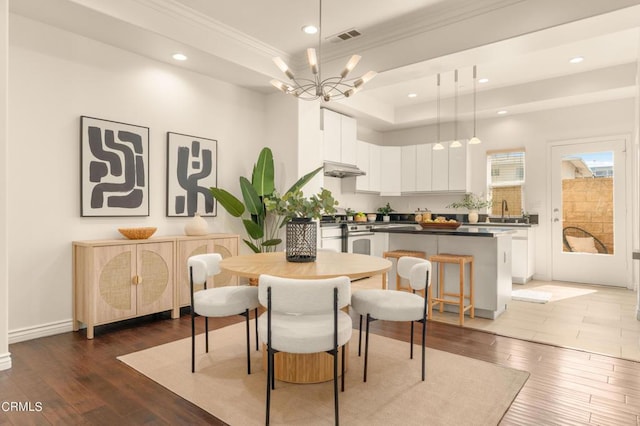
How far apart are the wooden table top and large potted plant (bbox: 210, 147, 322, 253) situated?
1721mm

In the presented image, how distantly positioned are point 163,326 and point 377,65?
3545 millimetres

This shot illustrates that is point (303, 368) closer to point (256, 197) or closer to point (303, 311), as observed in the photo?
point (303, 311)

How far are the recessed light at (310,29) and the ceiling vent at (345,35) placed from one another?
0.82ft

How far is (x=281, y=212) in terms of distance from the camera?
8.71 feet

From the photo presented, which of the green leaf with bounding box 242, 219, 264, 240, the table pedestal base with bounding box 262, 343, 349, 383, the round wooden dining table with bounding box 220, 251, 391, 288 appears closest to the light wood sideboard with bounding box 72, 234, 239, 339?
the green leaf with bounding box 242, 219, 264, 240

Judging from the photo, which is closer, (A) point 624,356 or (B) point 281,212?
(B) point 281,212

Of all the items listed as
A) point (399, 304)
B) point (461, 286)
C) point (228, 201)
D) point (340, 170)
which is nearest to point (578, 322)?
point (461, 286)

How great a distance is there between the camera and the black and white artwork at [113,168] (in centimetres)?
354

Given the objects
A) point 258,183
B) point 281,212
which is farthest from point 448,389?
point 258,183

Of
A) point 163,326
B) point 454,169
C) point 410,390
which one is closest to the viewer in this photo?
point 410,390

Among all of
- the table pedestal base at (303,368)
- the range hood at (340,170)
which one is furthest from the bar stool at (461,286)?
the range hood at (340,170)

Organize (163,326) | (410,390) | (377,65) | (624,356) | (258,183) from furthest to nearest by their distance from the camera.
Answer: (258,183) → (377,65) → (163,326) → (624,356) → (410,390)

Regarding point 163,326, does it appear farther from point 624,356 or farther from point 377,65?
point 624,356

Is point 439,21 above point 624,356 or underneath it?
above
